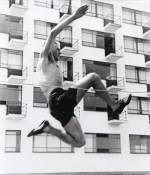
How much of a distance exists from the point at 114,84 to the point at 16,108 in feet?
10.7

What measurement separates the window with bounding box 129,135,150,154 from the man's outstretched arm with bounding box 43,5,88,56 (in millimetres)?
9068

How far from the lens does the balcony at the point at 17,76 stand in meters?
10.4

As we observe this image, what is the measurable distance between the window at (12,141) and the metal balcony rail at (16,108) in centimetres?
51

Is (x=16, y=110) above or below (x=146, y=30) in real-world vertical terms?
below

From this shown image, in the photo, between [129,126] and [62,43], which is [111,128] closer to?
[129,126]

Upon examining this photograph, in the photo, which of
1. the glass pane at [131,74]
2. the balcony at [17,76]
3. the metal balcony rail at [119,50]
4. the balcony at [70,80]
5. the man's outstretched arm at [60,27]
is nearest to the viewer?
the man's outstretched arm at [60,27]

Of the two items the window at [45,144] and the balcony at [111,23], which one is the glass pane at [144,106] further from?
the window at [45,144]

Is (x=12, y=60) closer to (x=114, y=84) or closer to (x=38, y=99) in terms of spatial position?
(x=38, y=99)

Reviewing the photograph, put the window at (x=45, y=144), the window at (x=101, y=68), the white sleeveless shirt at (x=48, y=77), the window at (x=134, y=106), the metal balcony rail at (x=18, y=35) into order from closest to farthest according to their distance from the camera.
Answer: the white sleeveless shirt at (x=48, y=77)
the window at (x=45, y=144)
the metal balcony rail at (x=18, y=35)
the window at (x=101, y=68)
the window at (x=134, y=106)

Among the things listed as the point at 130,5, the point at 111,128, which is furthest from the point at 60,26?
the point at 130,5

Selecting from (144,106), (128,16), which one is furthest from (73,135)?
(128,16)

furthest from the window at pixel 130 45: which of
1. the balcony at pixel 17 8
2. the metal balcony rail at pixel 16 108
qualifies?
the metal balcony rail at pixel 16 108

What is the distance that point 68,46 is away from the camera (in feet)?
38.2

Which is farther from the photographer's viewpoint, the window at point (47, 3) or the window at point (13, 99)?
the window at point (47, 3)
